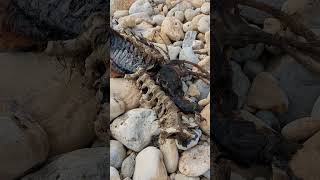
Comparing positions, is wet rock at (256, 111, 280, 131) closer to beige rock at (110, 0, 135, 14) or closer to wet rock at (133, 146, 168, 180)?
wet rock at (133, 146, 168, 180)

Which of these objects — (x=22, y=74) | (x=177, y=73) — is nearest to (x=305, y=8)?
(x=177, y=73)

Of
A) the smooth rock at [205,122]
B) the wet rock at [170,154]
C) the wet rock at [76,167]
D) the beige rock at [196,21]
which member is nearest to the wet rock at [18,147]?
the wet rock at [76,167]

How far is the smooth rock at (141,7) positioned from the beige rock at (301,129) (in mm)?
556

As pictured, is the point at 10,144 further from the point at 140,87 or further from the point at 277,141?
the point at 277,141

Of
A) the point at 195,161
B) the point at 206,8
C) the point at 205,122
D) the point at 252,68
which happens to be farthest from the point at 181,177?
the point at 206,8

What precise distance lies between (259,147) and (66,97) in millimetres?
598

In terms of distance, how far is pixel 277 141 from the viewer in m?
1.34

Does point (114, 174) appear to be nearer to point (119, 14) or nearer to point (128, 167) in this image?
point (128, 167)

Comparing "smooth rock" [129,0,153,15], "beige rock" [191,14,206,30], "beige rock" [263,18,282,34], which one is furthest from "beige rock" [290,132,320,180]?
"smooth rock" [129,0,153,15]

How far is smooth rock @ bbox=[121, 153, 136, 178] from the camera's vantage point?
1.34 metres

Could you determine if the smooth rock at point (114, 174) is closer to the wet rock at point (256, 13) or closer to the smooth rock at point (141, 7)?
the smooth rock at point (141, 7)

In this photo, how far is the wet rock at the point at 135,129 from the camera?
135 cm

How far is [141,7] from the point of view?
1.50 metres

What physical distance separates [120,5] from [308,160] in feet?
2.39
